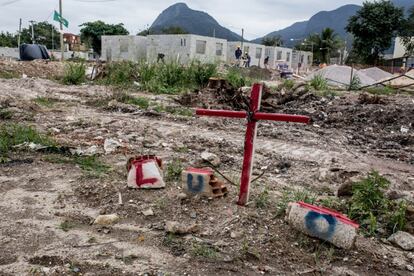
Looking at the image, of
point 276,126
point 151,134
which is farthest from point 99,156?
point 276,126

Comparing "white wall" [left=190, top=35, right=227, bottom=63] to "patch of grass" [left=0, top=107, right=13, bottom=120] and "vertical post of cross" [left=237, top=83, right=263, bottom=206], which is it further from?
"vertical post of cross" [left=237, top=83, right=263, bottom=206]

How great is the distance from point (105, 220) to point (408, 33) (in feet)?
138

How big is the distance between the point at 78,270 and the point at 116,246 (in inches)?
11.5

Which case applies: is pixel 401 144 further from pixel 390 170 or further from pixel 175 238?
pixel 175 238

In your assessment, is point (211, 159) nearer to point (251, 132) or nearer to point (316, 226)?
point (251, 132)

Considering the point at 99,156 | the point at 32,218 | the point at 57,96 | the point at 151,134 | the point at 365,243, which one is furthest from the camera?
the point at 57,96

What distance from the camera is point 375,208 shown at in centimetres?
271

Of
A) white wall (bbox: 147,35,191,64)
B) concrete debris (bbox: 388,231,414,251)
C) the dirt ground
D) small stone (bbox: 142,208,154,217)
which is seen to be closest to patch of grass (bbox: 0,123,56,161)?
the dirt ground

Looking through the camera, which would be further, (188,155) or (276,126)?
(276,126)

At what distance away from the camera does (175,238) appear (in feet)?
7.72

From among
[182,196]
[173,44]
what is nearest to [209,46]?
[173,44]

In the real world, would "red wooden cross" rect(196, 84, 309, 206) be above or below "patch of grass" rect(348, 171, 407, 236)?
above

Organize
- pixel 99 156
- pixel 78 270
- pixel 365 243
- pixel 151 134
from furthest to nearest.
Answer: pixel 151 134
pixel 99 156
pixel 365 243
pixel 78 270

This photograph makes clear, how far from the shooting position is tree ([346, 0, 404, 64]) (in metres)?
38.9
